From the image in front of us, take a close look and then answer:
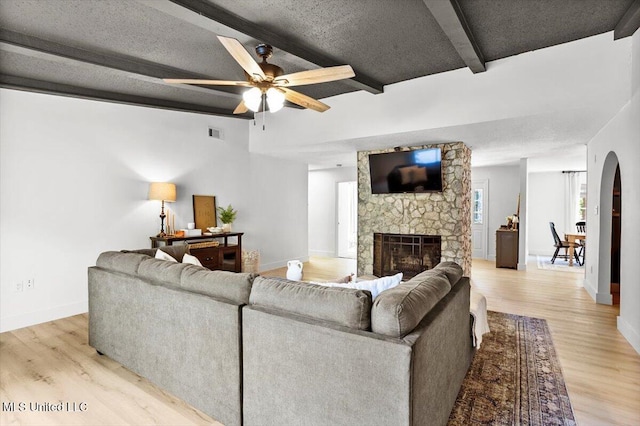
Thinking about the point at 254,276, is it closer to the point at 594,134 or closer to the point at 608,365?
the point at 608,365

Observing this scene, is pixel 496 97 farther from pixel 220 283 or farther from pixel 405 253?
pixel 220 283

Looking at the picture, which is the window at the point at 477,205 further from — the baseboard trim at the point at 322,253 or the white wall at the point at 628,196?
the white wall at the point at 628,196

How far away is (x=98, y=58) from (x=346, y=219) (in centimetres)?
651

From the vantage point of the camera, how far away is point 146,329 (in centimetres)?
238

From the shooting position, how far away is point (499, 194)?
326 inches

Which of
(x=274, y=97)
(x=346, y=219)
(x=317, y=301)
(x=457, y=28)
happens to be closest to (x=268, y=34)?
(x=274, y=97)

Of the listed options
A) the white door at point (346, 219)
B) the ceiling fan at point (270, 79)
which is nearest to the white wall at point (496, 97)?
the ceiling fan at point (270, 79)

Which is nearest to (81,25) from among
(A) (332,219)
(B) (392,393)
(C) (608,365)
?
(B) (392,393)

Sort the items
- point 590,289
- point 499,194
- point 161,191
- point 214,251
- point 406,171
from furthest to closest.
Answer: point 499,194, point 406,171, point 214,251, point 590,289, point 161,191

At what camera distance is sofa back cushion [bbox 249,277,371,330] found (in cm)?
158

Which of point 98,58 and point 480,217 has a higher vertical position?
point 98,58

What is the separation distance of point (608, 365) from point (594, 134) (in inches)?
126

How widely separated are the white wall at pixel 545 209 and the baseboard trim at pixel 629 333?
6.41 metres

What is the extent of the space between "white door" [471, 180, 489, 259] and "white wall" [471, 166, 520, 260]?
88mm
